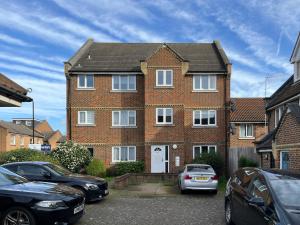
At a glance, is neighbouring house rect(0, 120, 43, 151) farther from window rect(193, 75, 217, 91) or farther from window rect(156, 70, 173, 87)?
window rect(193, 75, 217, 91)

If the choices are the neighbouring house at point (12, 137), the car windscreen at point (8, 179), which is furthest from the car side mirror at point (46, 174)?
the neighbouring house at point (12, 137)

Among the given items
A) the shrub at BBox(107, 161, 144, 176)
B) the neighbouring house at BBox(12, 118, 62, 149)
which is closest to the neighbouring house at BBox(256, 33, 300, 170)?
the shrub at BBox(107, 161, 144, 176)

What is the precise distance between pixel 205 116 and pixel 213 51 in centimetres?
603

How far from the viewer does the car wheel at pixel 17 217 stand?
339 inches

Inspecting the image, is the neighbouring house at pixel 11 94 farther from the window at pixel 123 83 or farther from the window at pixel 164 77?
the window at pixel 123 83

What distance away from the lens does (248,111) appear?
3728 centimetres

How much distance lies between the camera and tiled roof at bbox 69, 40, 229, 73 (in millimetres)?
30828

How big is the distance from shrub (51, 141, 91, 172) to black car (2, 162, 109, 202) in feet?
41.5

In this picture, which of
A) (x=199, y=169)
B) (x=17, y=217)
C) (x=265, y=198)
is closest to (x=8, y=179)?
(x=17, y=217)

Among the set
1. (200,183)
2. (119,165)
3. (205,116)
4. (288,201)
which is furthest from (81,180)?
(205,116)

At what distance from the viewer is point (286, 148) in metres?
16.4

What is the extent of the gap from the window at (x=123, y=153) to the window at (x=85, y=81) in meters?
4.98

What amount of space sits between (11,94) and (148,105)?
20964mm

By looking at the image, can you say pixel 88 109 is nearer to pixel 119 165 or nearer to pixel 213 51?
pixel 119 165
